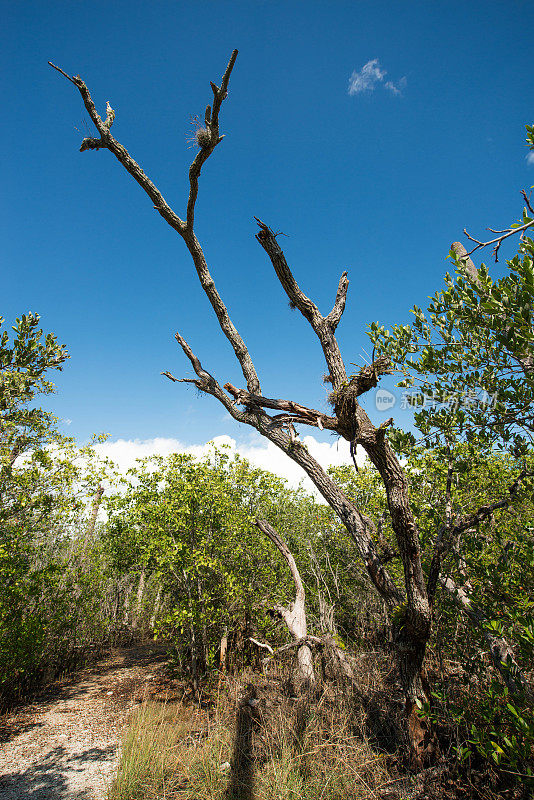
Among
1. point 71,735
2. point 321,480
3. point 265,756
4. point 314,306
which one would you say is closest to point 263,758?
point 265,756

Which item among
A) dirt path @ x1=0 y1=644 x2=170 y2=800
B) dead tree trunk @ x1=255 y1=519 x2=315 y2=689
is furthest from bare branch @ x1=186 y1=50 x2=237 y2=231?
dirt path @ x1=0 y1=644 x2=170 y2=800

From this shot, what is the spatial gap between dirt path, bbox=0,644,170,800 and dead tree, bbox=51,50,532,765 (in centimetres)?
394

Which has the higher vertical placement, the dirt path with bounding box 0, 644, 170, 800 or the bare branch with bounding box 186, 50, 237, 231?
the bare branch with bounding box 186, 50, 237, 231

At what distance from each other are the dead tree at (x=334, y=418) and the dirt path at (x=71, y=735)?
3.94 meters

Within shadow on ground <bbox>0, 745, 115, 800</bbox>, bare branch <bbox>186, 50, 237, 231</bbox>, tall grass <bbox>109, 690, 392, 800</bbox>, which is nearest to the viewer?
bare branch <bbox>186, 50, 237, 231</bbox>

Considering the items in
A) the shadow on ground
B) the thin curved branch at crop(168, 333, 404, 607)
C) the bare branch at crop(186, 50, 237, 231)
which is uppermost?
the bare branch at crop(186, 50, 237, 231)

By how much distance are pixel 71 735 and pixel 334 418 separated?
7034 millimetres

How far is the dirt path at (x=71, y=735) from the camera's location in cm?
468

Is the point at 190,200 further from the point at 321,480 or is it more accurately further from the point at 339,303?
the point at 321,480

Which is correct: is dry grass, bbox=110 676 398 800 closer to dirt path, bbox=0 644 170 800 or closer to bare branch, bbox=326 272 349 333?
dirt path, bbox=0 644 170 800

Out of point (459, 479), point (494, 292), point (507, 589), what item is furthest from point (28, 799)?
point (494, 292)

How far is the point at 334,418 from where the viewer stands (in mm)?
3859

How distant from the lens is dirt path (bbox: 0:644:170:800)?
A: 4.68 meters

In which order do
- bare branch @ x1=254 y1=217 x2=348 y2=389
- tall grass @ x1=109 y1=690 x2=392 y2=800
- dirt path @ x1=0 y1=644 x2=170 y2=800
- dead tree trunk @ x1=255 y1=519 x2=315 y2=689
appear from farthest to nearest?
dead tree trunk @ x1=255 y1=519 x2=315 y2=689 < dirt path @ x1=0 y1=644 x2=170 y2=800 < bare branch @ x1=254 y1=217 x2=348 y2=389 < tall grass @ x1=109 y1=690 x2=392 y2=800
